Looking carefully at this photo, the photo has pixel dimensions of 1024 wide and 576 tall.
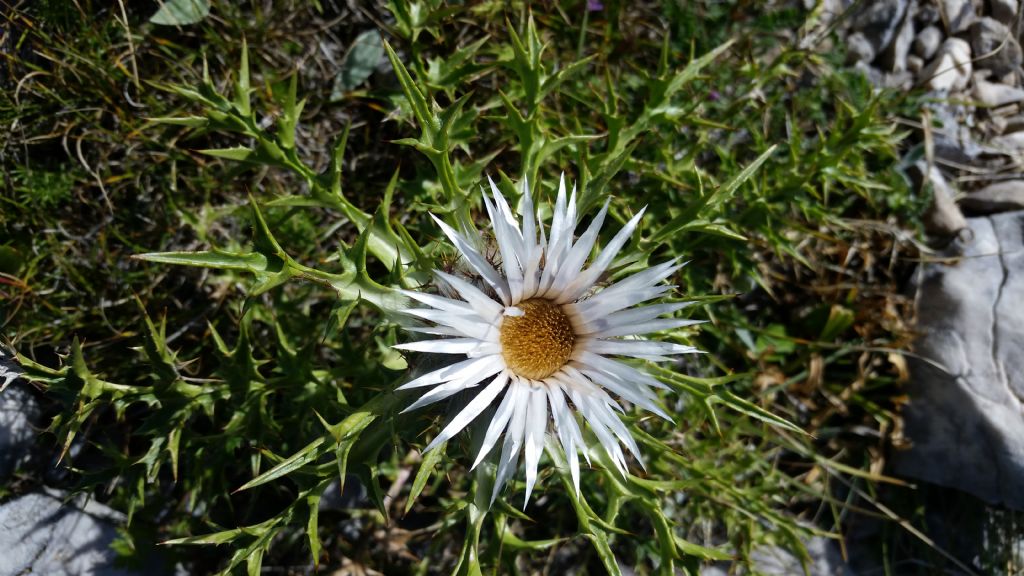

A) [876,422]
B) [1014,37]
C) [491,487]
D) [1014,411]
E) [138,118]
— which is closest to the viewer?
[491,487]

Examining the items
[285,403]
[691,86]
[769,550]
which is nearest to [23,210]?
[285,403]

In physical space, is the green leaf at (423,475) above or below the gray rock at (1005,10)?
below

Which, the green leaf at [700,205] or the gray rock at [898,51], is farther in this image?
the gray rock at [898,51]

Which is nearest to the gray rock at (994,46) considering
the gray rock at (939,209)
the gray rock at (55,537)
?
the gray rock at (939,209)

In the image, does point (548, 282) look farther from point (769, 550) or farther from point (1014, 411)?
point (1014, 411)

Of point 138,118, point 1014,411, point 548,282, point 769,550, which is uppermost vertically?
point 548,282

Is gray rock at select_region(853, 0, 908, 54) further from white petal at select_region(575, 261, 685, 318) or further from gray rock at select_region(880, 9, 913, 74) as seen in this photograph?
white petal at select_region(575, 261, 685, 318)

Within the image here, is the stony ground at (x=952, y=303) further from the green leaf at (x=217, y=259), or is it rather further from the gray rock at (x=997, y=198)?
the green leaf at (x=217, y=259)
